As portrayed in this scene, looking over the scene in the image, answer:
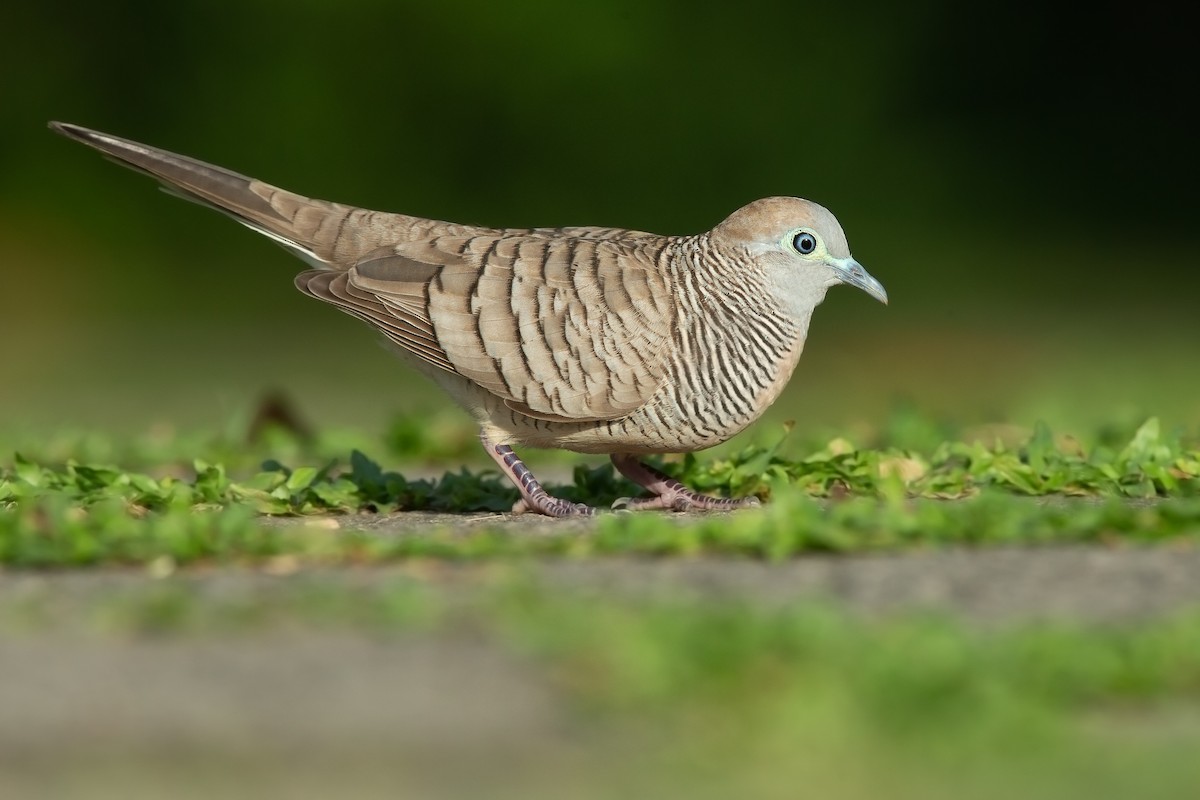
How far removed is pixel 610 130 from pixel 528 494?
12.4 meters

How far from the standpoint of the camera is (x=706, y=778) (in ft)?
8.33

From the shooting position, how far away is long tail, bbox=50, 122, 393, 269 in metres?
5.43

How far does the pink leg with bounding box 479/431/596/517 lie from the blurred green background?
29.3ft

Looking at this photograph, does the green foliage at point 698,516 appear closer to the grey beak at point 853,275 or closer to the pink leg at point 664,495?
the pink leg at point 664,495

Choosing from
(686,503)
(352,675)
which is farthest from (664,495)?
(352,675)

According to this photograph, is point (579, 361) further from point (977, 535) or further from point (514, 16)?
point (514, 16)

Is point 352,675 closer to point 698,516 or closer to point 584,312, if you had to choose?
point 698,516

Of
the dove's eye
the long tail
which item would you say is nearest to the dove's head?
the dove's eye

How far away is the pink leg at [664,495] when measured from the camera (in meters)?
5.27

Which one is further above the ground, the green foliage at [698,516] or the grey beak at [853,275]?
the grey beak at [853,275]

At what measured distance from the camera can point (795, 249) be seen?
5.40m

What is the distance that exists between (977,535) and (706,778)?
5.43 ft

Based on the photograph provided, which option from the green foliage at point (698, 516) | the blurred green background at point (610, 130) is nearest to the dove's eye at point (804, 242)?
the green foliage at point (698, 516)

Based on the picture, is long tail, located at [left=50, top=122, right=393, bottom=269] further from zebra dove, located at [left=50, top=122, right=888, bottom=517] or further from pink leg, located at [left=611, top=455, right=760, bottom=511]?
pink leg, located at [left=611, top=455, right=760, bottom=511]
